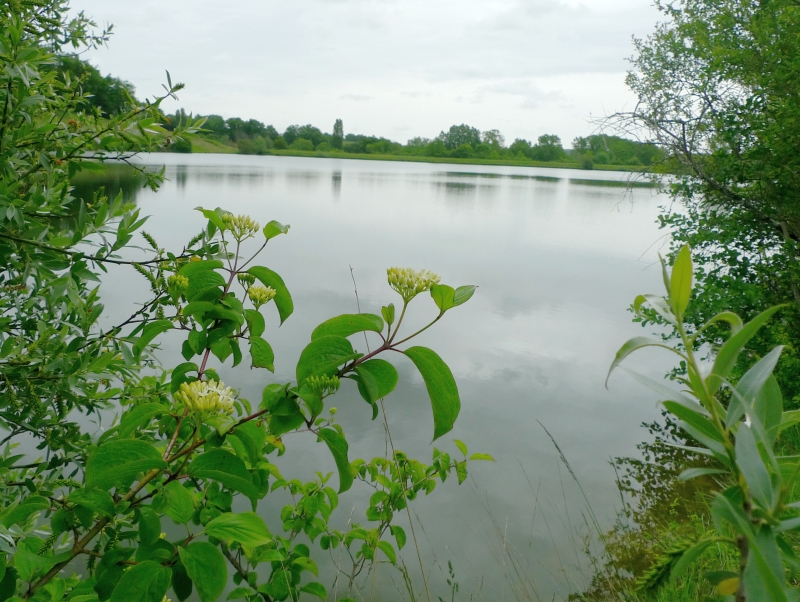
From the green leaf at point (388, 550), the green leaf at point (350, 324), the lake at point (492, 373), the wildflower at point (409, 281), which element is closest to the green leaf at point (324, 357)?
the green leaf at point (350, 324)

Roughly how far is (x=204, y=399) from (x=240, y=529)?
0.60 feet

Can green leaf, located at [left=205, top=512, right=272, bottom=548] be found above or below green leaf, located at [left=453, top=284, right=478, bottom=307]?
below

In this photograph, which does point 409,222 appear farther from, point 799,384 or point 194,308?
point 194,308

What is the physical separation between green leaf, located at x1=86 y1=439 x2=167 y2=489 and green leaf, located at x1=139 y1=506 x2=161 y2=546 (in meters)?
0.07

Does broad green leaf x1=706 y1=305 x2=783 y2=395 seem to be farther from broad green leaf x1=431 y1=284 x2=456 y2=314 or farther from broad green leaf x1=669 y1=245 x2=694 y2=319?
broad green leaf x1=431 y1=284 x2=456 y2=314

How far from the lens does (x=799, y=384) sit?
14.2 feet

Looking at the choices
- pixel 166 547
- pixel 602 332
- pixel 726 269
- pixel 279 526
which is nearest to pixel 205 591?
pixel 166 547

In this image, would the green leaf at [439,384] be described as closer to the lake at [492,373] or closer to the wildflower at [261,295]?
the wildflower at [261,295]

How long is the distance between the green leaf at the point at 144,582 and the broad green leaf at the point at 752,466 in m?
0.68

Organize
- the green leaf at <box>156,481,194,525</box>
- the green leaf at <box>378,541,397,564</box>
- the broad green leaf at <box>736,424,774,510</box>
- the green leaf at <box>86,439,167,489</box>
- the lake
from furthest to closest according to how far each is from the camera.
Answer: the lake → the green leaf at <box>378,541,397,564</box> → the green leaf at <box>156,481,194,525</box> → the green leaf at <box>86,439,167,489</box> → the broad green leaf at <box>736,424,774,510</box>

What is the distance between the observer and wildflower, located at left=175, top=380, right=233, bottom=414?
73cm

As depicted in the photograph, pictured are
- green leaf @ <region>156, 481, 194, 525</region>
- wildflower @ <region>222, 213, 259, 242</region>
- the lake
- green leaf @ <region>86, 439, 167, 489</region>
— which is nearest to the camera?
green leaf @ <region>86, 439, 167, 489</region>

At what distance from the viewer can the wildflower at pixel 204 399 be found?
28.8 inches

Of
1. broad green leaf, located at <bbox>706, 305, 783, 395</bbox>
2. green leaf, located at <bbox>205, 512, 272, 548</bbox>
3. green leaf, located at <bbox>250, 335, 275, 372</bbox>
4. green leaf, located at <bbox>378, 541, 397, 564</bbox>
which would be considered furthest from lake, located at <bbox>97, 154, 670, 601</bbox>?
broad green leaf, located at <bbox>706, 305, 783, 395</bbox>
